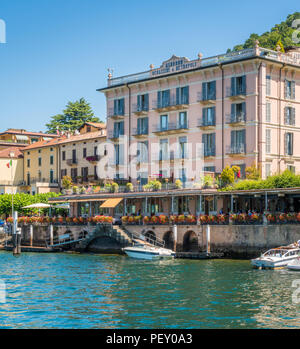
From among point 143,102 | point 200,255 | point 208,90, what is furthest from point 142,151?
point 200,255

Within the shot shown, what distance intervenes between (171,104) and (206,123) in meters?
5.64

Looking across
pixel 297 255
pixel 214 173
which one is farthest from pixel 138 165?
pixel 297 255

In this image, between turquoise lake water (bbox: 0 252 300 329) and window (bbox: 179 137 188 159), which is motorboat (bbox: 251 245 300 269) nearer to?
turquoise lake water (bbox: 0 252 300 329)

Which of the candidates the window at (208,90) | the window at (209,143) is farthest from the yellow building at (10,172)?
the window at (208,90)

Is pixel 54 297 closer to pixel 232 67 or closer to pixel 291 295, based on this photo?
pixel 291 295

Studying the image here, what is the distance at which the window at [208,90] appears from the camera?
63.8m

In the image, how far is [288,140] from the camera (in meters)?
63.4

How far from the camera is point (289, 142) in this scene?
209 ft

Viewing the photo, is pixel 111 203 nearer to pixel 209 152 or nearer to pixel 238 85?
pixel 209 152

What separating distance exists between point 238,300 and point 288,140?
1400 inches

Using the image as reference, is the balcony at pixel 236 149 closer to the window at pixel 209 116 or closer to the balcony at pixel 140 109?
the window at pixel 209 116

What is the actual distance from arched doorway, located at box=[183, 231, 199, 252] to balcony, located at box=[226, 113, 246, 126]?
12.2 meters

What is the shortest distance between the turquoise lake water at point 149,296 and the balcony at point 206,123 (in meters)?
18.9

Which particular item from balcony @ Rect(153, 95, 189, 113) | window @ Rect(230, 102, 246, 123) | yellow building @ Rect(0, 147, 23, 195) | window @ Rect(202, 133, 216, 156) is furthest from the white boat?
yellow building @ Rect(0, 147, 23, 195)
